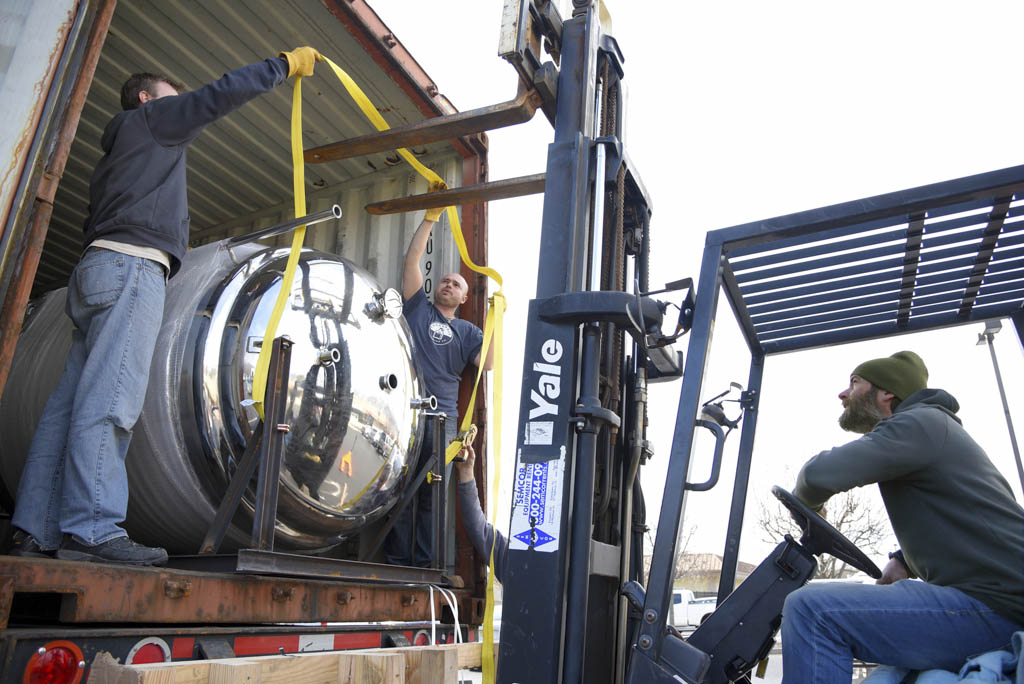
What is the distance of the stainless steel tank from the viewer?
11.8ft

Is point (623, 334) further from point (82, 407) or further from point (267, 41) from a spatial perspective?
point (267, 41)

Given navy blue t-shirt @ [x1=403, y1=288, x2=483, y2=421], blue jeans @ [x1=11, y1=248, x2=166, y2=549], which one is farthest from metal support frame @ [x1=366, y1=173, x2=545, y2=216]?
blue jeans @ [x1=11, y1=248, x2=166, y2=549]

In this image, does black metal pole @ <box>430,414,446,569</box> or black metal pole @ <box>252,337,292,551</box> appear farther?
black metal pole @ <box>430,414,446,569</box>

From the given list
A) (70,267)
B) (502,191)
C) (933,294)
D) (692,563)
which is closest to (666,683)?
(933,294)

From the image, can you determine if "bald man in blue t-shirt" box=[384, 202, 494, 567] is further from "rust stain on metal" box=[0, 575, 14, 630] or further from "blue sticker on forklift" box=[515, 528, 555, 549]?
"rust stain on metal" box=[0, 575, 14, 630]

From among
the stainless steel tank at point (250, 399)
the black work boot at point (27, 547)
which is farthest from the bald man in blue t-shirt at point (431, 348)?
the black work boot at point (27, 547)

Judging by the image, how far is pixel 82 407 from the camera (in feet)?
9.99

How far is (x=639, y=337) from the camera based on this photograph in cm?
295

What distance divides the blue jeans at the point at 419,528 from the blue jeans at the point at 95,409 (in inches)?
67.3

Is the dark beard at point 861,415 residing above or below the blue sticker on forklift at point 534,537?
above

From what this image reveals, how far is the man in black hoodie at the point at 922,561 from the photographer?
8.00 feet

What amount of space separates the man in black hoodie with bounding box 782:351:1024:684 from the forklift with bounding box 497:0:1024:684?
0.21m

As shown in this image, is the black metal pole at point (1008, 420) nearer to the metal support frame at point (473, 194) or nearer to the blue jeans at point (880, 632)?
the blue jeans at point (880, 632)

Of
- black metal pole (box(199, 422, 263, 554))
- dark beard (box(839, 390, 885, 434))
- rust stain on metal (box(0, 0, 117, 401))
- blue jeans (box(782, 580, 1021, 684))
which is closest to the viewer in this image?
blue jeans (box(782, 580, 1021, 684))
